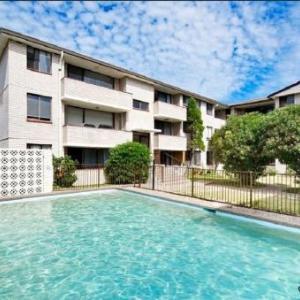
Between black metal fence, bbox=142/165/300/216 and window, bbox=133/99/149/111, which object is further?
window, bbox=133/99/149/111

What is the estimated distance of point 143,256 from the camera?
7273 mm

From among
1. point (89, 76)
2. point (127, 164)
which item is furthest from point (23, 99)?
point (127, 164)

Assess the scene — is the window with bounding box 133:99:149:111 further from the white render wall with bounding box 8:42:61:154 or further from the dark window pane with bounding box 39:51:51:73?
the dark window pane with bounding box 39:51:51:73

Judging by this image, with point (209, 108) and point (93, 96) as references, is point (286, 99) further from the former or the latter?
point (93, 96)

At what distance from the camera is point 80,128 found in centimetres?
1892

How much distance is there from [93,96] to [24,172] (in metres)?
7.86

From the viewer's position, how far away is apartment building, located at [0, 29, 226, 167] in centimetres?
1658

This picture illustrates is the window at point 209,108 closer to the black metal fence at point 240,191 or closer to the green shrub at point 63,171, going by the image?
the black metal fence at point 240,191

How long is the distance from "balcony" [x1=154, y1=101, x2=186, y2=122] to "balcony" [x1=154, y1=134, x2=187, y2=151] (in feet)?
6.45

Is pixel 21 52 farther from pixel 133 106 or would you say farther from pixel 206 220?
pixel 206 220

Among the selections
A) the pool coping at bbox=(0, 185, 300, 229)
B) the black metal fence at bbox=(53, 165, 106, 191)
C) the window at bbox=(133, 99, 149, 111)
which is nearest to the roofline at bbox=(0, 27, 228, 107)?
the window at bbox=(133, 99, 149, 111)

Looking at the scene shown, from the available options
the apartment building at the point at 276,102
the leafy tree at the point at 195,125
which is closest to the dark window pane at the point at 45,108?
the leafy tree at the point at 195,125

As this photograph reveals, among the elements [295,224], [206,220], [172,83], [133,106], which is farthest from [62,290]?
[172,83]

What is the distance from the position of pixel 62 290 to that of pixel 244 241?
575 cm
